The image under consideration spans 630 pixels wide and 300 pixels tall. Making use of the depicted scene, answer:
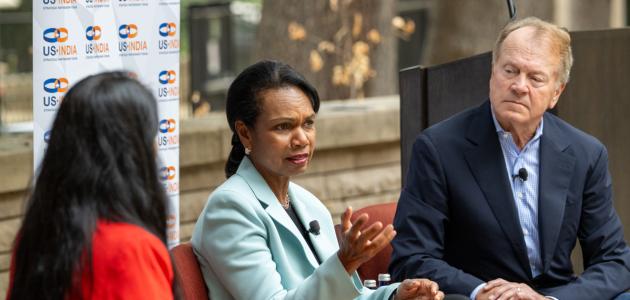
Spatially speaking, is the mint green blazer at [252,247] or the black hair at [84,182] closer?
the black hair at [84,182]

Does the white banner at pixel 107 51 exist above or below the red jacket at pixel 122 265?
above

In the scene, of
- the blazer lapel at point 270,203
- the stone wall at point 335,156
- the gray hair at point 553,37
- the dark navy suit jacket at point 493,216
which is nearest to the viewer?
the blazer lapel at point 270,203

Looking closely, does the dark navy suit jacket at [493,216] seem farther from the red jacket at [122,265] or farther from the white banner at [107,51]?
the red jacket at [122,265]

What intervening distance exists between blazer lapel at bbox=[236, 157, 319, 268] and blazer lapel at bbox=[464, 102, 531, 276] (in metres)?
0.74

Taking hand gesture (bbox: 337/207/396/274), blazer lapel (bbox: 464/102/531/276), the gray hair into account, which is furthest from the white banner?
hand gesture (bbox: 337/207/396/274)

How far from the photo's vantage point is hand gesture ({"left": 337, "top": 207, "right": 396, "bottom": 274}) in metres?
3.32

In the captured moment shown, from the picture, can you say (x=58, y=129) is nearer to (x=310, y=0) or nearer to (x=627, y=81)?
(x=627, y=81)

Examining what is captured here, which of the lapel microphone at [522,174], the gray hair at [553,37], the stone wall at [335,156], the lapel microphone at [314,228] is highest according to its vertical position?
the gray hair at [553,37]

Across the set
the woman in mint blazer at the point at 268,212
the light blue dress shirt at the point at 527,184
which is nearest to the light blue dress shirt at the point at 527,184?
the light blue dress shirt at the point at 527,184

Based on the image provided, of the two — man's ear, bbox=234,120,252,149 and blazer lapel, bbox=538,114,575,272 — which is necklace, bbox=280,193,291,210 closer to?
man's ear, bbox=234,120,252,149

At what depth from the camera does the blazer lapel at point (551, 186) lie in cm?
427

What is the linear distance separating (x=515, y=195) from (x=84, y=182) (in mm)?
2044

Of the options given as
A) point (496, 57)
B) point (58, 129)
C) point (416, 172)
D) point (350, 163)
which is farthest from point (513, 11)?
point (350, 163)

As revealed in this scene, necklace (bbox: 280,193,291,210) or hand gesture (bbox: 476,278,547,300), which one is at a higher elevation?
necklace (bbox: 280,193,291,210)
